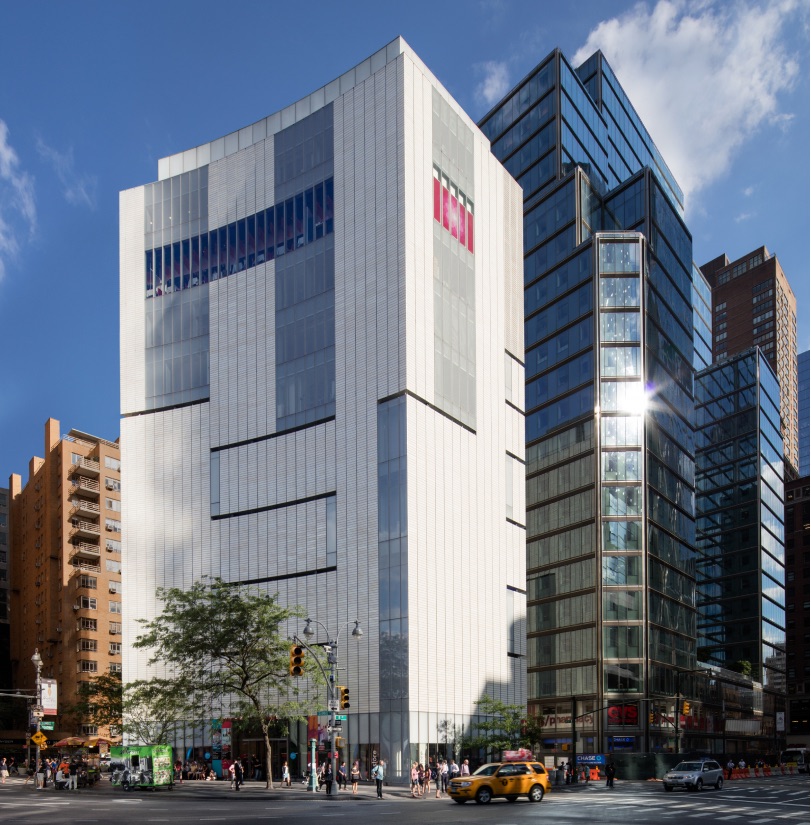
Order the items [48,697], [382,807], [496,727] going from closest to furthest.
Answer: [382,807] → [48,697] → [496,727]

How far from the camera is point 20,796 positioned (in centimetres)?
5359

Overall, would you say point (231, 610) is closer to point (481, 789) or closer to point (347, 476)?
point (347, 476)

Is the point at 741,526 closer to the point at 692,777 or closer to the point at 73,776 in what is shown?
the point at 692,777

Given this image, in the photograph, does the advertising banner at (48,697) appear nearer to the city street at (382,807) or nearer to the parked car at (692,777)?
the city street at (382,807)

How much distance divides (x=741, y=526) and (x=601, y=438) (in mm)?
61616

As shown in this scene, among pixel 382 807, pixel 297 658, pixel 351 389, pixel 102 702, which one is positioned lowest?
pixel 102 702

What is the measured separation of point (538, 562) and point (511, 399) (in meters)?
30.0

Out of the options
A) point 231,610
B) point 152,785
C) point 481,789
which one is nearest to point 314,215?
point 231,610

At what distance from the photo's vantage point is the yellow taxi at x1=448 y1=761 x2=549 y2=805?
149 feet

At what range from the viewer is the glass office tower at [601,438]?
10594 cm

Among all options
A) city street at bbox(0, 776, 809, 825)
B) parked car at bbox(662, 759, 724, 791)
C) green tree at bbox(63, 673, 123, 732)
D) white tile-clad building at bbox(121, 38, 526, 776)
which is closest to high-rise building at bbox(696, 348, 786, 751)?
white tile-clad building at bbox(121, 38, 526, 776)

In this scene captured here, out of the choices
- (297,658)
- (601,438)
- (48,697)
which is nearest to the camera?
(297,658)

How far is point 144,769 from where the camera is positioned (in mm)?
60406

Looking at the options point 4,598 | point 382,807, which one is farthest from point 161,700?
point 4,598
